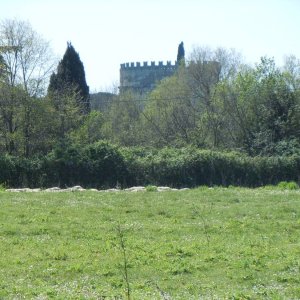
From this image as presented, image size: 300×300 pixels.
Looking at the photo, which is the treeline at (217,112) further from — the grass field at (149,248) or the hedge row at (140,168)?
the grass field at (149,248)

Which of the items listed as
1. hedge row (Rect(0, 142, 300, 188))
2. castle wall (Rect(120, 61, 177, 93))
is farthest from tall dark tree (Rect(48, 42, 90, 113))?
castle wall (Rect(120, 61, 177, 93))

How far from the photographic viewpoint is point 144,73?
76188 mm

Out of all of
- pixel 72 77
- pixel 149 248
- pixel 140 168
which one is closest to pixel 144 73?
pixel 72 77

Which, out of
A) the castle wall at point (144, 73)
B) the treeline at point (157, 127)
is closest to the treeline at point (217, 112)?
the treeline at point (157, 127)

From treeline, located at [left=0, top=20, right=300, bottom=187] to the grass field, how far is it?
13795 mm

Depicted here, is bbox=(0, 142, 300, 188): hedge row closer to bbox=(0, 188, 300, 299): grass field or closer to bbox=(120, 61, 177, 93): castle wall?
bbox=(0, 188, 300, 299): grass field

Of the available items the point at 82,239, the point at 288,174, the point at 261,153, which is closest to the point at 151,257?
the point at 82,239

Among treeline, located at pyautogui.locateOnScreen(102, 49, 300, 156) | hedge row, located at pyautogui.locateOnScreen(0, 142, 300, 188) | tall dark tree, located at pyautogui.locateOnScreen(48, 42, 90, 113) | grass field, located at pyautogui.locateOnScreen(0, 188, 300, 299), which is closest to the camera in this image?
grass field, located at pyautogui.locateOnScreen(0, 188, 300, 299)

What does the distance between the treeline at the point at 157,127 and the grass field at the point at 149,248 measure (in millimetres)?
13795

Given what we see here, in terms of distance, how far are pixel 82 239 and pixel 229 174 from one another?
21916 mm

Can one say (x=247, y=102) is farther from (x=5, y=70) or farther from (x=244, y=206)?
(x=244, y=206)

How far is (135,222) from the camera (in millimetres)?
13734

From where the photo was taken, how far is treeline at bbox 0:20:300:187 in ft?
103

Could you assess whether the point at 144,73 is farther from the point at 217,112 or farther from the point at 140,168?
the point at 140,168
